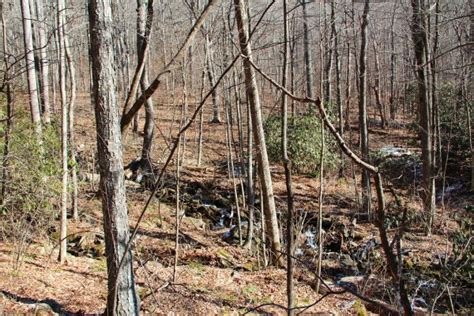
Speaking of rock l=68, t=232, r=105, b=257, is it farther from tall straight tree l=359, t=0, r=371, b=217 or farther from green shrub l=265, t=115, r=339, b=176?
green shrub l=265, t=115, r=339, b=176

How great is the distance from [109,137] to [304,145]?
40.7 ft

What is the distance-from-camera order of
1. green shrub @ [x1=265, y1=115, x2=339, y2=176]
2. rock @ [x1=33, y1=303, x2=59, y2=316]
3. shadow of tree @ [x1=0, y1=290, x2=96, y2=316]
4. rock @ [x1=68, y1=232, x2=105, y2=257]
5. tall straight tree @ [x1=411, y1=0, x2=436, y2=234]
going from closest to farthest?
rock @ [x1=33, y1=303, x2=59, y2=316] < shadow of tree @ [x1=0, y1=290, x2=96, y2=316] < rock @ [x1=68, y1=232, x2=105, y2=257] < tall straight tree @ [x1=411, y1=0, x2=436, y2=234] < green shrub @ [x1=265, y1=115, x2=339, y2=176]

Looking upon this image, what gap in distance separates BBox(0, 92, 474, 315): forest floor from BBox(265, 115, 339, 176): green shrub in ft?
1.62

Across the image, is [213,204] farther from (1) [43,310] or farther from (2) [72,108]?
(1) [43,310]

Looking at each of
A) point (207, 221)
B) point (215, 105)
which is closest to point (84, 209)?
point (207, 221)

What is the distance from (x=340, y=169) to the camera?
50.4 feet

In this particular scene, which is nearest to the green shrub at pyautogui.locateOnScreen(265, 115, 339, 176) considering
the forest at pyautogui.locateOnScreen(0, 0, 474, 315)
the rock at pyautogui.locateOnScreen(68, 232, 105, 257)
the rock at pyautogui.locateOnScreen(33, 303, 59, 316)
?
the forest at pyautogui.locateOnScreen(0, 0, 474, 315)

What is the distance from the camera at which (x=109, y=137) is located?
3.32 m

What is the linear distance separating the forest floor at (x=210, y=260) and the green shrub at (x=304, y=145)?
19.5 inches

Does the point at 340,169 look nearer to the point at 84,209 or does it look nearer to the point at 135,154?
the point at 135,154

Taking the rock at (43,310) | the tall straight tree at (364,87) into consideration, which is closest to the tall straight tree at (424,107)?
the tall straight tree at (364,87)

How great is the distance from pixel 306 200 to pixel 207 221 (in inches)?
123

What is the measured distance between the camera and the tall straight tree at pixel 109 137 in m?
3.27

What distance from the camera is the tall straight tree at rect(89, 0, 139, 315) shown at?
3.27 metres
